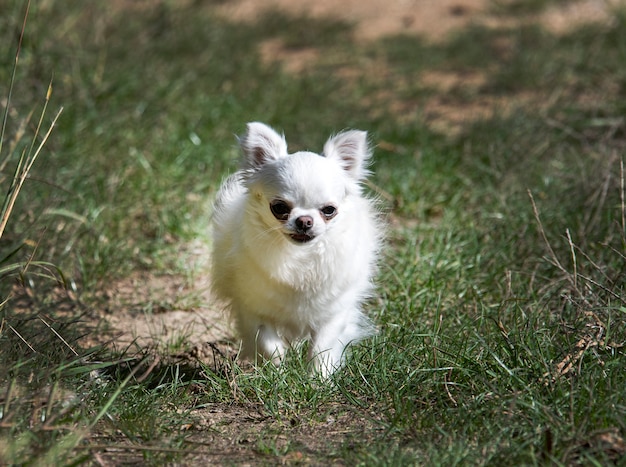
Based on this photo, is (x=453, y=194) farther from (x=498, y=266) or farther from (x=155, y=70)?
(x=155, y=70)

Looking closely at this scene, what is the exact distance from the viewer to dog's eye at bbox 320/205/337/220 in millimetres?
3846

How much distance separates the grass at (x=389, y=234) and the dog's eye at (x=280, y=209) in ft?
2.13

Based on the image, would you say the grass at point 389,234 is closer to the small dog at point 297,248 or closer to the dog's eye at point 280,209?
the small dog at point 297,248

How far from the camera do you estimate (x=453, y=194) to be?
20.0 feet

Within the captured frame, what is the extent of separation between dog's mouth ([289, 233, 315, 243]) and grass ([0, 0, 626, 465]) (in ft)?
1.79

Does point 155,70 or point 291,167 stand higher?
point 291,167

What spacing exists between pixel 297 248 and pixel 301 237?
0.17m

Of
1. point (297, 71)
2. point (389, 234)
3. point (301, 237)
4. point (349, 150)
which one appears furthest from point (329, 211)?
point (297, 71)

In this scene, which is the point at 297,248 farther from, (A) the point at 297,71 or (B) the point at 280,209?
(A) the point at 297,71

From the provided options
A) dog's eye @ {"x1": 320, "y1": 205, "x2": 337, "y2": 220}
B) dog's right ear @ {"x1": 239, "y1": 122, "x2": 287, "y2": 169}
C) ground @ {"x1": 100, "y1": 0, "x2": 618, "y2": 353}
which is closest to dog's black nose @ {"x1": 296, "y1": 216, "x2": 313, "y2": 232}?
dog's eye @ {"x1": 320, "y1": 205, "x2": 337, "y2": 220}

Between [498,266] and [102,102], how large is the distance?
3.45m

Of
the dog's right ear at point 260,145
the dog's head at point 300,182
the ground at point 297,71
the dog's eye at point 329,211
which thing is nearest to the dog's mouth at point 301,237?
the dog's head at point 300,182

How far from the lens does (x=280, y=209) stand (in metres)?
3.85

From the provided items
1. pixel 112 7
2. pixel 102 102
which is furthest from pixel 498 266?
pixel 112 7
